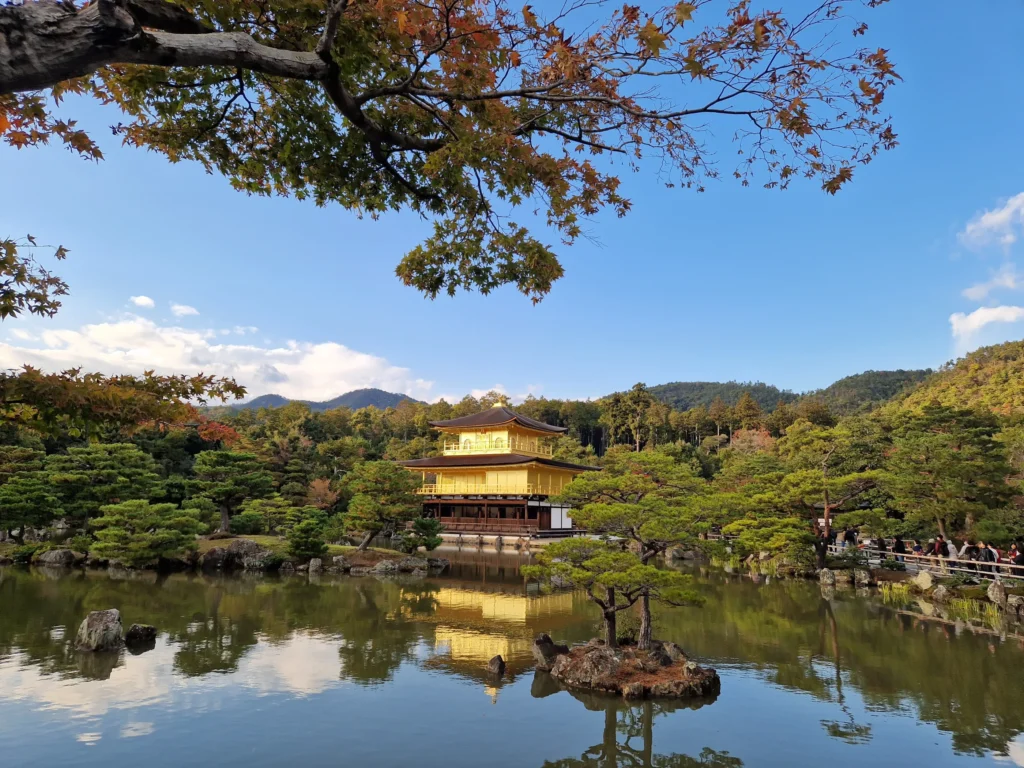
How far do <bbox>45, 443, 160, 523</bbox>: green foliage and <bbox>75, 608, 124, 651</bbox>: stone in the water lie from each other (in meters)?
10.8

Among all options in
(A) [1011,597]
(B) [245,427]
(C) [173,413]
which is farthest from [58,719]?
(B) [245,427]

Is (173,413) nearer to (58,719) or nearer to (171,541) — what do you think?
(58,719)

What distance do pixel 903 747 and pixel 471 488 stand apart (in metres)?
25.1

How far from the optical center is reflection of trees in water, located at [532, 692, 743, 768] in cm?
538

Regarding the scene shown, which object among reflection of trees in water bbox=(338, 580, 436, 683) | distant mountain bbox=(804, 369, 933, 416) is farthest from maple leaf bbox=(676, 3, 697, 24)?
distant mountain bbox=(804, 369, 933, 416)

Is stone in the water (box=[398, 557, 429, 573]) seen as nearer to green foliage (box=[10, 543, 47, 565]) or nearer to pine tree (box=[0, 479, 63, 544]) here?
pine tree (box=[0, 479, 63, 544])

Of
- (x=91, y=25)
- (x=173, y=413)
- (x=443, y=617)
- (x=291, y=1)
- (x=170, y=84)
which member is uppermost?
(x=291, y=1)

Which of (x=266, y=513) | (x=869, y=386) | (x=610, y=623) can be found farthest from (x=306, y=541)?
(x=869, y=386)

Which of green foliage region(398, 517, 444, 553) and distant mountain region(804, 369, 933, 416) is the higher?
distant mountain region(804, 369, 933, 416)

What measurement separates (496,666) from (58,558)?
51.4ft

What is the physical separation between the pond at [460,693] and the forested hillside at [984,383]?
25412 millimetres

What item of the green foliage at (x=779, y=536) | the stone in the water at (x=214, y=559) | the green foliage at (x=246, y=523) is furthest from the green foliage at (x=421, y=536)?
the green foliage at (x=779, y=536)

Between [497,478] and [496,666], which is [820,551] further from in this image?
[497,478]

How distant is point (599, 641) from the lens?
8359mm
